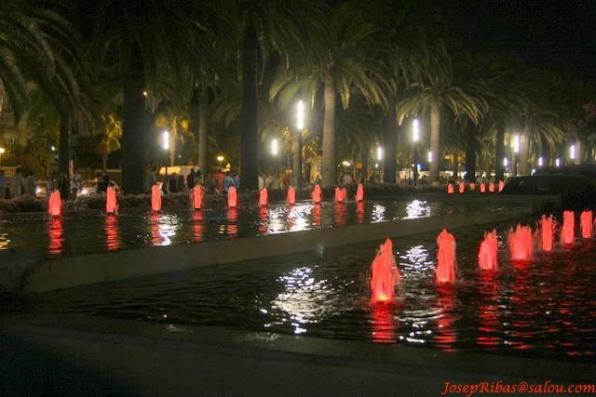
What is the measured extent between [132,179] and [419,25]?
67.5 feet

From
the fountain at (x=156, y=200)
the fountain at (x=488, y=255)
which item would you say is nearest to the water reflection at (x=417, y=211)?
the fountain at (x=488, y=255)

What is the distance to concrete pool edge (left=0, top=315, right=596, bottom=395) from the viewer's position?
534 cm

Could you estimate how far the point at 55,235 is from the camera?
15.7m

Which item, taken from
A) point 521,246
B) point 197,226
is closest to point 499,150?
point 197,226

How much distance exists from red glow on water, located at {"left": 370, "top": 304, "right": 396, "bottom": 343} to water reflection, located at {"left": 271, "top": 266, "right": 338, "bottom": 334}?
0.48 meters

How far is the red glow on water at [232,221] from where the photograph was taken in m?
16.1

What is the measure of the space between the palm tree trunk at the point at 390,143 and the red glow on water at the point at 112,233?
26.7 metres

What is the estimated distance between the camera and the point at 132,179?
27609 millimetres

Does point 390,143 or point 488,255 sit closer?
point 488,255

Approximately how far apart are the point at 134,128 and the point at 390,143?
72.7ft

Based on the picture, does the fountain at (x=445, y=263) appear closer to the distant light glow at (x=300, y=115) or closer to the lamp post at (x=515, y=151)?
the distant light glow at (x=300, y=115)

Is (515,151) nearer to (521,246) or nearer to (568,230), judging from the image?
(568,230)

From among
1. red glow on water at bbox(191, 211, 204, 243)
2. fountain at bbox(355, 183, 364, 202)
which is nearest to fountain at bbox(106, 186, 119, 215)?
red glow on water at bbox(191, 211, 204, 243)

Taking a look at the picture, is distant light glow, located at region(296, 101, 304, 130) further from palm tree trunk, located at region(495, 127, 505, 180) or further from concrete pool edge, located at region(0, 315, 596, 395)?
concrete pool edge, located at region(0, 315, 596, 395)
